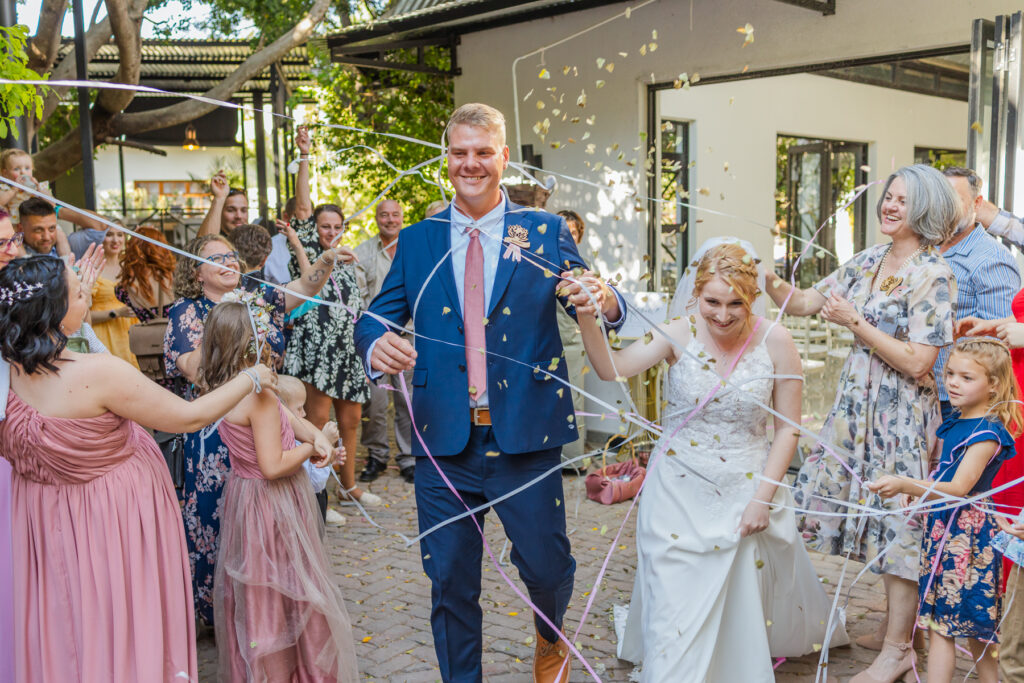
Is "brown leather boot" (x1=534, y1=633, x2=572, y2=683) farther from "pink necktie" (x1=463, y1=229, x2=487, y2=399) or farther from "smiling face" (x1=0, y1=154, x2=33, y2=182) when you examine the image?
"smiling face" (x1=0, y1=154, x2=33, y2=182)

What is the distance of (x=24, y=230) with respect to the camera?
18.5 ft

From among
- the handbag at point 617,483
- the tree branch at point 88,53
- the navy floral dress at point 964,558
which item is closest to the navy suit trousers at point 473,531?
the navy floral dress at point 964,558

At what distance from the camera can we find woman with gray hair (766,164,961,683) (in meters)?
3.97

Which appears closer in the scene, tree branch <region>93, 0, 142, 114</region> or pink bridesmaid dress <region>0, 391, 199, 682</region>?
pink bridesmaid dress <region>0, 391, 199, 682</region>

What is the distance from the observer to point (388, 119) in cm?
1252

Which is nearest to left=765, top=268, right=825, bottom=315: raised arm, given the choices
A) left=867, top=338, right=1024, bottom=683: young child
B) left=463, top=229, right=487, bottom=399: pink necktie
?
left=867, top=338, right=1024, bottom=683: young child

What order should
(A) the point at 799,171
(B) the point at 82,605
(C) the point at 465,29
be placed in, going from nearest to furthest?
(B) the point at 82,605 → (C) the point at 465,29 → (A) the point at 799,171

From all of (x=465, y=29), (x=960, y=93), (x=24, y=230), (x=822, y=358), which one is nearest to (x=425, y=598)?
(x=24, y=230)

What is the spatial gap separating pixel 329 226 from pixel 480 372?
11.3 ft

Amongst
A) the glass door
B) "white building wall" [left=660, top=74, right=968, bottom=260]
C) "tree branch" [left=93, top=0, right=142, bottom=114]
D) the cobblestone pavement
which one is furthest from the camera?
the glass door

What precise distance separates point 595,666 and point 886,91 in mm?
14393

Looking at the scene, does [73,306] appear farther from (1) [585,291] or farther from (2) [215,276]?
(1) [585,291]

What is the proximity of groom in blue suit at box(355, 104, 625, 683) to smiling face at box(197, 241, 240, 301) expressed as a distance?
1371mm

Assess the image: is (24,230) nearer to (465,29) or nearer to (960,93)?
(465,29)
